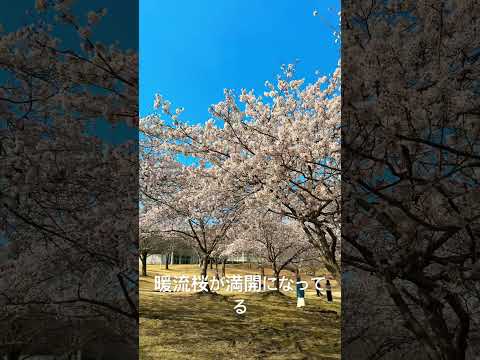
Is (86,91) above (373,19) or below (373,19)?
below

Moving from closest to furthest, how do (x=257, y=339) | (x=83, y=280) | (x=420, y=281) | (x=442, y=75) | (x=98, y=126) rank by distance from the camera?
1. (x=442, y=75)
2. (x=420, y=281)
3. (x=98, y=126)
4. (x=83, y=280)
5. (x=257, y=339)

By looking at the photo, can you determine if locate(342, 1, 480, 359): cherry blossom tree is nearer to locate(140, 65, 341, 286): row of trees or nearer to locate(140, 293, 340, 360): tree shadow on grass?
locate(140, 65, 341, 286): row of trees

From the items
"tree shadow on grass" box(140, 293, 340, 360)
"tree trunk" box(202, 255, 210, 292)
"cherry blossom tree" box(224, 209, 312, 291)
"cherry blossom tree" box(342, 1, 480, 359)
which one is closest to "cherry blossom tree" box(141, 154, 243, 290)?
"tree trunk" box(202, 255, 210, 292)

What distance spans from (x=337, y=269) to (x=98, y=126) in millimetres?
1825

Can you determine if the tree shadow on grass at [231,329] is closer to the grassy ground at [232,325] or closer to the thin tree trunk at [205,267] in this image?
the grassy ground at [232,325]

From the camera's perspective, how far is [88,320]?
244 centimetres

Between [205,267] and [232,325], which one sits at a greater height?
[205,267]

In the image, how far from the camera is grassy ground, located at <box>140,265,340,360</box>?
160 inches

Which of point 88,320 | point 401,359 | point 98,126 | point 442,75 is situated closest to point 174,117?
point 98,126

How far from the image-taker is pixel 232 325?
4.87 metres

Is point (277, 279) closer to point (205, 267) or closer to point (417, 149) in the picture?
point (205, 267)

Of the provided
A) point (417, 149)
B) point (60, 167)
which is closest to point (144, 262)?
point (60, 167)

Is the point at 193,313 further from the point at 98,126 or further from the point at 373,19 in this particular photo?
the point at 373,19

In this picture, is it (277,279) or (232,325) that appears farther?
(277,279)
